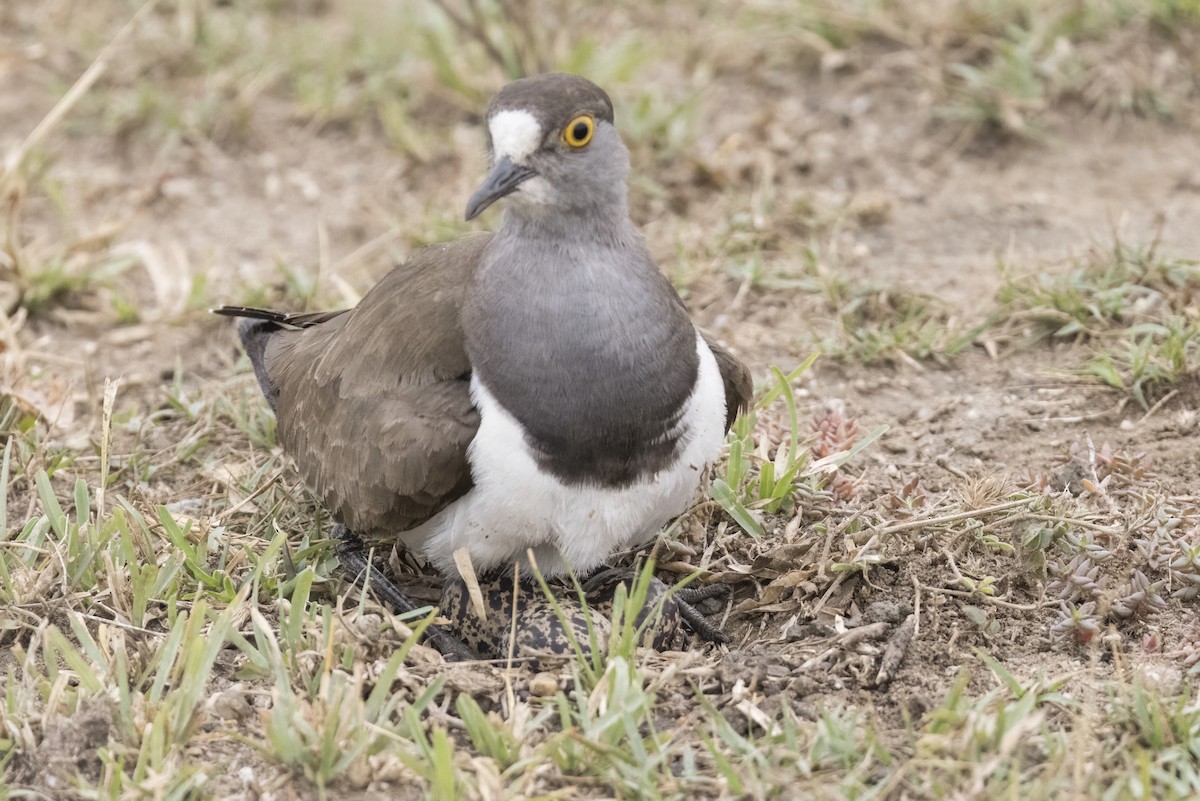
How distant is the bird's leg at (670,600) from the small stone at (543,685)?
15.8 inches

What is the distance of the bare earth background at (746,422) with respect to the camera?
3.37 m

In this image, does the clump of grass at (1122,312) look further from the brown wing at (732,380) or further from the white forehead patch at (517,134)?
the white forehead patch at (517,134)

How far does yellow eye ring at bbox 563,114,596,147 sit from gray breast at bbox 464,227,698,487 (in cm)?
28

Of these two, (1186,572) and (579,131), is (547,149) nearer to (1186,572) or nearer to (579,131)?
(579,131)

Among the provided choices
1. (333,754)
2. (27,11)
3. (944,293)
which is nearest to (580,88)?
(333,754)

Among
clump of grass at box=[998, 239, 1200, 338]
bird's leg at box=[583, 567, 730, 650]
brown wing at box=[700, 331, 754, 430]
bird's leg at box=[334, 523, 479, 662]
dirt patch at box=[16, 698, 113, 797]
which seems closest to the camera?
dirt patch at box=[16, 698, 113, 797]

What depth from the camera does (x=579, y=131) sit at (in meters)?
3.84

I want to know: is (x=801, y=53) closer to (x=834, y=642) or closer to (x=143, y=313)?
(x=143, y=313)

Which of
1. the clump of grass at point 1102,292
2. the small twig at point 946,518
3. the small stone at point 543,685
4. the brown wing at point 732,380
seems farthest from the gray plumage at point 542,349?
the clump of grass at point 1102,292

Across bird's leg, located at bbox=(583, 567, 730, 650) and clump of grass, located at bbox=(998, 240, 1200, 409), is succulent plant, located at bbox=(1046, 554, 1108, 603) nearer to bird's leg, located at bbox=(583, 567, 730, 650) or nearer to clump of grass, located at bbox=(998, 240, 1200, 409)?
bird's leg, located at bbox=(583, 567, 730, 650)

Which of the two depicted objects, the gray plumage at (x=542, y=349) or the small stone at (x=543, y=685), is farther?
the gray plumage at (x=542, y=349)

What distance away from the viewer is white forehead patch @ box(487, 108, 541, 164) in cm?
378

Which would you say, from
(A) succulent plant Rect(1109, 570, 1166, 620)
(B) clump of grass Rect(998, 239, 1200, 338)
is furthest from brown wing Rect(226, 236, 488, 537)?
(B) clump of grass Rect(998, 239, 1200, 338)

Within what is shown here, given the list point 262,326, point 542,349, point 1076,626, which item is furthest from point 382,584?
point 1076,626
